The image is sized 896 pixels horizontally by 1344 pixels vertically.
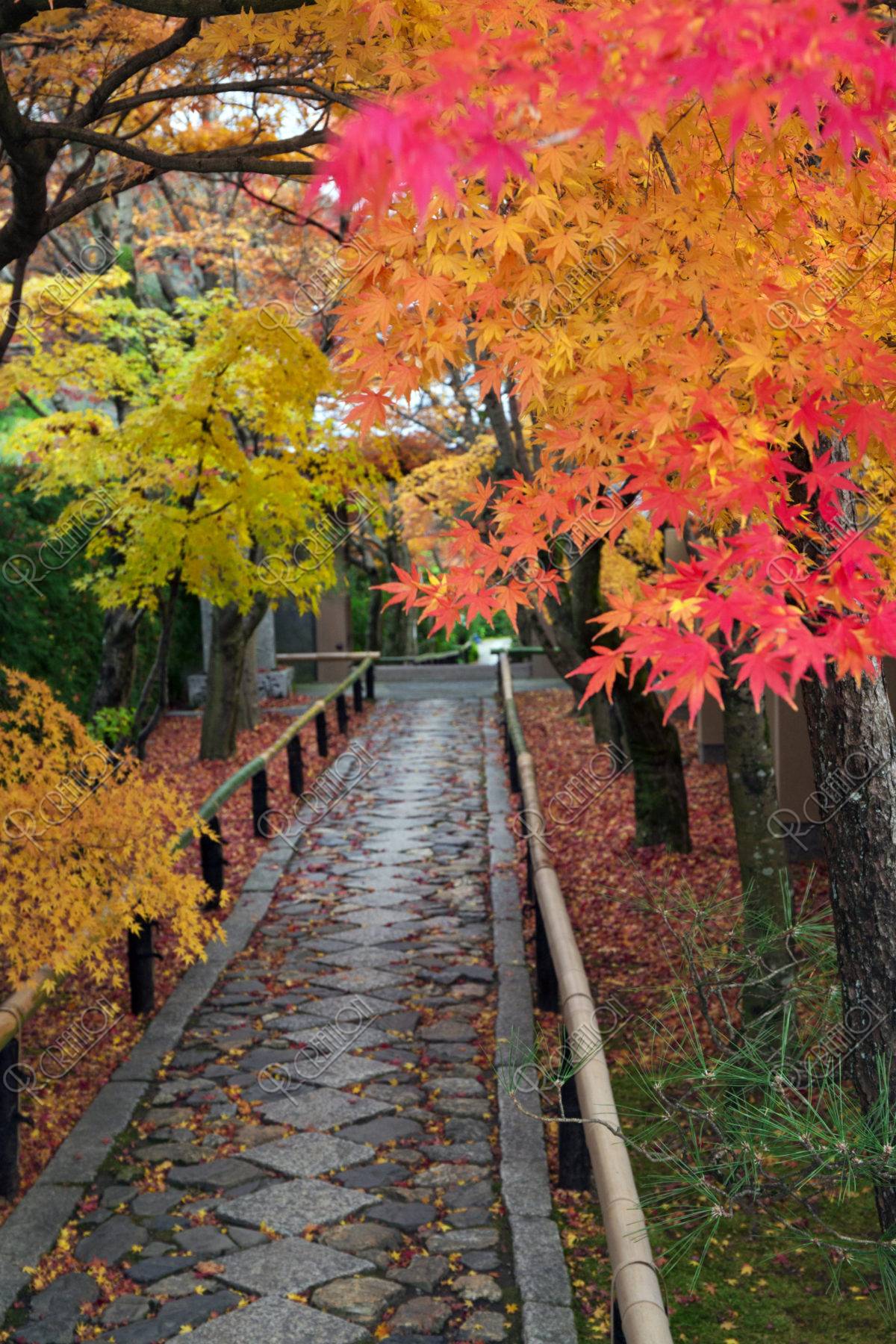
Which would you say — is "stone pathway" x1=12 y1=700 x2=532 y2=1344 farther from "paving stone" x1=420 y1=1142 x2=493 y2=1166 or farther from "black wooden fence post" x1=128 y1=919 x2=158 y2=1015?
"black wooden fence post" x1=128 y1=919 x2=158 y2=1015

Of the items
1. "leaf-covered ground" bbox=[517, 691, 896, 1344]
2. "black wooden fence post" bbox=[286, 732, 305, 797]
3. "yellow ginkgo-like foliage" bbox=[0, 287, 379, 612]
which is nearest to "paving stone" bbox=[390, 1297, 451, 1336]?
"leaf-covered ground" bbox=[517, 691, 896, 1344]

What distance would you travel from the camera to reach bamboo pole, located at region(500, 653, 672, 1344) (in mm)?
2953

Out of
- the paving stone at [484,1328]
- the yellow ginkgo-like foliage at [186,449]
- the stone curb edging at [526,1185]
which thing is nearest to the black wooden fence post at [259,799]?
the yellow ginkgo-like foliage at [186,449]

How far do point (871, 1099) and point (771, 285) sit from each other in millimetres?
2463

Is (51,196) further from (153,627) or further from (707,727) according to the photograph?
(707,727)

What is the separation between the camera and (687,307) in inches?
128

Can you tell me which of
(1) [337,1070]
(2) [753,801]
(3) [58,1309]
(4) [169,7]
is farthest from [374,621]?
(3) [58,1309]

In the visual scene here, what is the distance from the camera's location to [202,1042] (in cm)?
643

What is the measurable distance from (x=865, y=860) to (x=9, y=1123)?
326 cm

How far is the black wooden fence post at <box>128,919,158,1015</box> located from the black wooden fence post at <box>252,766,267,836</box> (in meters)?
3.54

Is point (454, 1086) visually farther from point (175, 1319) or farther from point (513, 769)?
point (513, 769)

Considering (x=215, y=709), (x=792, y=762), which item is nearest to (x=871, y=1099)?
(x=792, y=762)

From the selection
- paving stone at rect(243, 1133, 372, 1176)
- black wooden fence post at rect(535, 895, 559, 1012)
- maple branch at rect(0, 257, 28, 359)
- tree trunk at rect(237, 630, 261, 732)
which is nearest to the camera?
paving stone at rect(243, 1133, 372, 1176)

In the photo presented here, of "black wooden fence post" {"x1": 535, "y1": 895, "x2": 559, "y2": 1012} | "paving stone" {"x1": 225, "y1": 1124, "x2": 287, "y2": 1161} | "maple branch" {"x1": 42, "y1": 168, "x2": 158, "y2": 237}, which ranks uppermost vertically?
"maple branch" {"x1": 42, "y1": 168, "x2": 158, "y2": 237}
